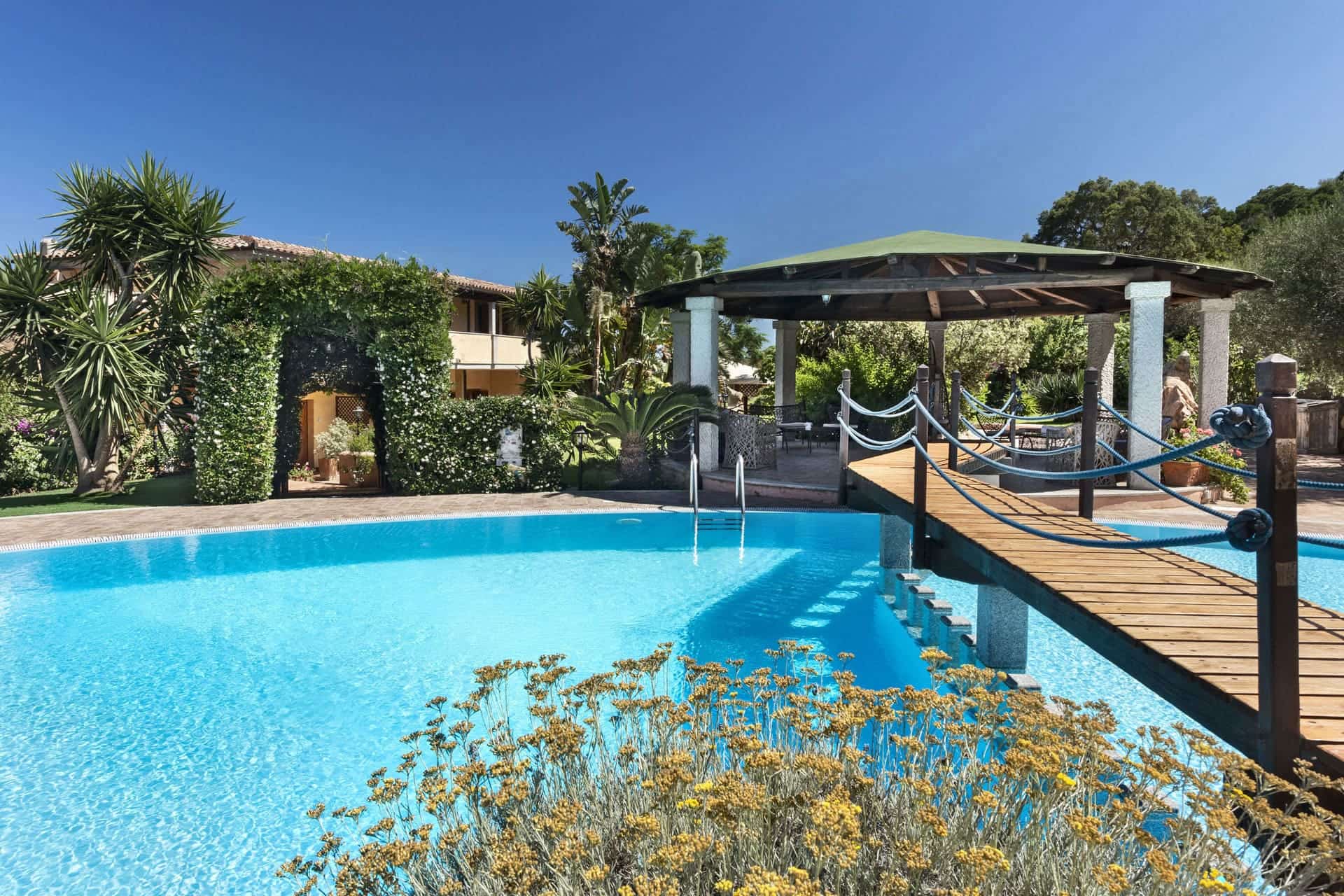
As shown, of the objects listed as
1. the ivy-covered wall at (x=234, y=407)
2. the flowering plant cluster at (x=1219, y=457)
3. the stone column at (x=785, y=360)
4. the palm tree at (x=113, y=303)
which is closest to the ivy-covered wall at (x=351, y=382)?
the ivy-covered wall at (x=234, y=407)

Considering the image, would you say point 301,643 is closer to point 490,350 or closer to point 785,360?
point 785,360

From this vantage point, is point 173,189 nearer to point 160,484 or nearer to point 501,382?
point 160,484

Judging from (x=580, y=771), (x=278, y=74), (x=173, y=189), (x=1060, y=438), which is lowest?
(x=580, y=771)

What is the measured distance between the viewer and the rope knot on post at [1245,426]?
6.44 feet

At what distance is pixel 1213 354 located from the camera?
13781mm

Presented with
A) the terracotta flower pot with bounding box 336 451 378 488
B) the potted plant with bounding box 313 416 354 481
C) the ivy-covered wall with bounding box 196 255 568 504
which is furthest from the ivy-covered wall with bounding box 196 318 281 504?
the potted plant with bounding box 313 416 354 481

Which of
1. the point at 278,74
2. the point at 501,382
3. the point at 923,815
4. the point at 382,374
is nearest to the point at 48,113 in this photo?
the point at 278,74

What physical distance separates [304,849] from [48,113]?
36276 millimetres

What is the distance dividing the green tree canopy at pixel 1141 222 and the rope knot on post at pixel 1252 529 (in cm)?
3782

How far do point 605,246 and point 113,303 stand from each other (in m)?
13.4

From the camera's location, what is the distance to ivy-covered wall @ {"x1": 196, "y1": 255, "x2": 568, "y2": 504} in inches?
524

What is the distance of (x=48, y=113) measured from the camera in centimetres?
2753

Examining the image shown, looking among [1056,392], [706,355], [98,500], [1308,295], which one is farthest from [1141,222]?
[98,500]

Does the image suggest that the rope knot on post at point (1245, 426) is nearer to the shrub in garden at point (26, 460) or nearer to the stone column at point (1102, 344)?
the stone column at point (1102, 344)
